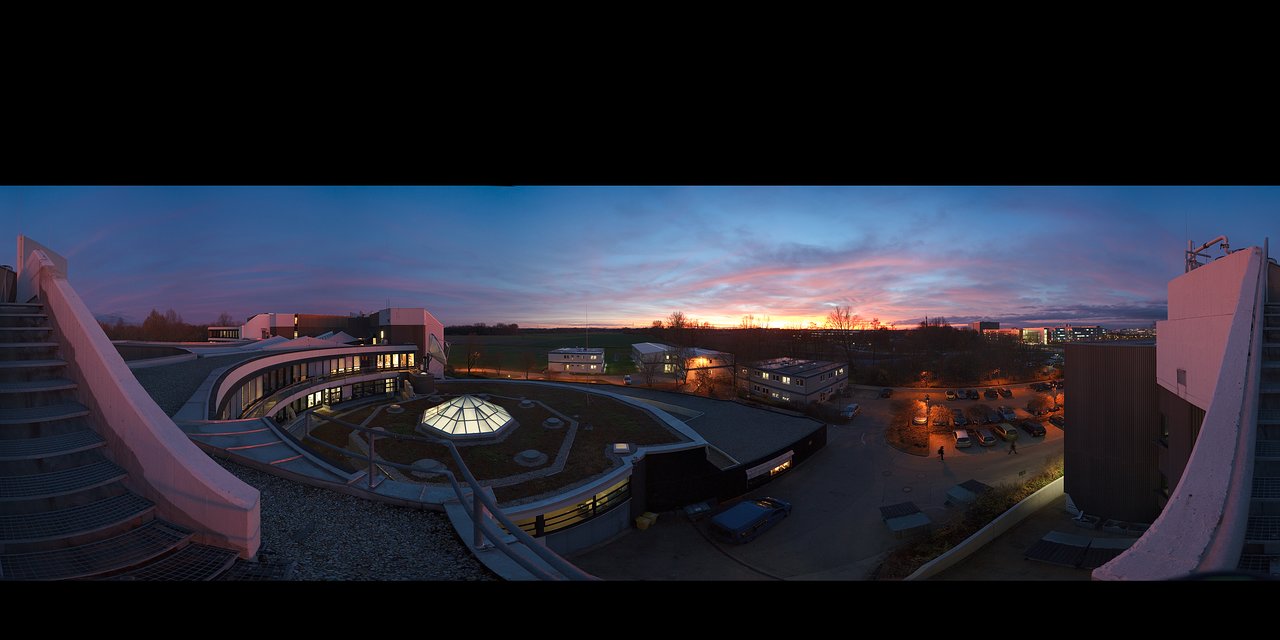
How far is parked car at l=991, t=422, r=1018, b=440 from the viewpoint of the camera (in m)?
13.1

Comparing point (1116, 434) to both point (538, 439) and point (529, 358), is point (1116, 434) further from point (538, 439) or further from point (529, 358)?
point (529, 358)

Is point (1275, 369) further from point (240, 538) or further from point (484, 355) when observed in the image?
point (484, 355)

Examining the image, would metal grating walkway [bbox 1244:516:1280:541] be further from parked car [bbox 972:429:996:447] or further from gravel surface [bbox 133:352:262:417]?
parked car [bbox 972:429:996:447]

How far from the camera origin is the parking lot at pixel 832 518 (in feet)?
21.6

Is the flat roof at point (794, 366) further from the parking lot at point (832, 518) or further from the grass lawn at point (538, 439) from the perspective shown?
the grass lawn at point (538, 439)

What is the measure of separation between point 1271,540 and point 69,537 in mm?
7011

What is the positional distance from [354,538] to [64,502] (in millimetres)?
1381

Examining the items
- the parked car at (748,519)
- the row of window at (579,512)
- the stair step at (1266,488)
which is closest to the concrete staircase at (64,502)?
the row of window at (579,512)

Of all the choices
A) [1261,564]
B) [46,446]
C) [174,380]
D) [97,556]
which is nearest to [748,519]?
[1261,564]

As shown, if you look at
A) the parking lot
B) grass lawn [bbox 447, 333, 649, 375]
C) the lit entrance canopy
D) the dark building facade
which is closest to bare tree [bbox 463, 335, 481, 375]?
grass lawn [bbox 447, 333, 649, 375]

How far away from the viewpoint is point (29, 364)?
86.3 inches

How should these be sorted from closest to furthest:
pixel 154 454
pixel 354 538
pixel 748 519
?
1. pixel 154 454
2. pixel 354 538
3. pixel 748 519

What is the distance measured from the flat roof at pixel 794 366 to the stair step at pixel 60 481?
17.6m

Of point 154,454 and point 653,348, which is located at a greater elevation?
point 154,454
